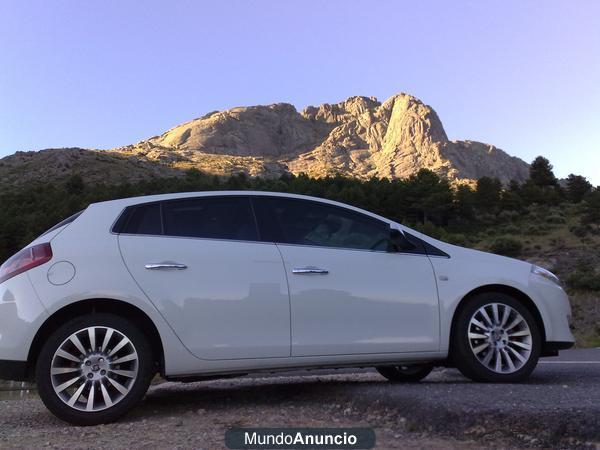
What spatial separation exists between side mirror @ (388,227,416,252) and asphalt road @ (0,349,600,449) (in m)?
1.11

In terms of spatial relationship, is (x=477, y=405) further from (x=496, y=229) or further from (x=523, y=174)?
(x=523, y=174)

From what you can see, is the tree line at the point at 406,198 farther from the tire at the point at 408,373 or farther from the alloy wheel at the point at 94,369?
the alloy wheel at the point at 94,369

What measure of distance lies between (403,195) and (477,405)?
59.3 meters

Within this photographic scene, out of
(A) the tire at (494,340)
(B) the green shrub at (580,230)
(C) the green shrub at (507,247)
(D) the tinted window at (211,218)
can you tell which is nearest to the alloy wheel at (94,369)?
(D) the tinted window at (211,218)

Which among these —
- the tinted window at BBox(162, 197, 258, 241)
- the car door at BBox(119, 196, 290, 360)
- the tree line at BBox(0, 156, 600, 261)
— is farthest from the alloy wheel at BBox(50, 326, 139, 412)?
the tree line at BBox(0, 156, 600, 261)

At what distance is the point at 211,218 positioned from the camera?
4.52 meters

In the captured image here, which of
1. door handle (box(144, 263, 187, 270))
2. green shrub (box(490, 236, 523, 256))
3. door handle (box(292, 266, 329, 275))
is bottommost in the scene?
door handle (box(292, 266, 329, 275))

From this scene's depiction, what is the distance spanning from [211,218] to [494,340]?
253 centimetres

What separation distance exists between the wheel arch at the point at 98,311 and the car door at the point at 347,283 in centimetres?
102

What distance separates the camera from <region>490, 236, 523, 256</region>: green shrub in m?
47.0

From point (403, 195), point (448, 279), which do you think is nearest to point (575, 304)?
point (403, 195)

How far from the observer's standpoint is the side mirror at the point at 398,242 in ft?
15.4

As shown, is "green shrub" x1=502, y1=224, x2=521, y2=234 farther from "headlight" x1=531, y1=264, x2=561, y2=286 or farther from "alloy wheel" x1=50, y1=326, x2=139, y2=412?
"alloy wheel" x1=50, y1=326, x2=139, y2=412

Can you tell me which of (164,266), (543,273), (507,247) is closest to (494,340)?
(543,273)
